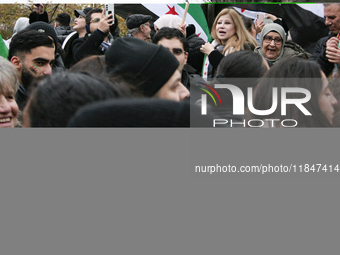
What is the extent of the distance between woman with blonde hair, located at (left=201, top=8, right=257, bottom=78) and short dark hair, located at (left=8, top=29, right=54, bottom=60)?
169cm

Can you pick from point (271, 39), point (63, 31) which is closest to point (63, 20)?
point (63, 31)

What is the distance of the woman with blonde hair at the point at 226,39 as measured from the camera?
13.0ft

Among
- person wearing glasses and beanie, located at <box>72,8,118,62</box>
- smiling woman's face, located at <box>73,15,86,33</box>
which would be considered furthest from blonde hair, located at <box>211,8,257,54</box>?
smiling woman's face, located at <box>73,15,86,33</box>

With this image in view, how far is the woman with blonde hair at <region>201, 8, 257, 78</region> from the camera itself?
3953 mm

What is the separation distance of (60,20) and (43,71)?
10.1ft

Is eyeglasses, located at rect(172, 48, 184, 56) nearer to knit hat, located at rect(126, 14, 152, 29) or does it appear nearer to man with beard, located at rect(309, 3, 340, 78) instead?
knit hat, located at rect(126, 14, 152, 29)

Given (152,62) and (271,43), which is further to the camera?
(271,43)

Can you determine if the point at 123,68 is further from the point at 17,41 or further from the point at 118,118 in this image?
the point at 17,41

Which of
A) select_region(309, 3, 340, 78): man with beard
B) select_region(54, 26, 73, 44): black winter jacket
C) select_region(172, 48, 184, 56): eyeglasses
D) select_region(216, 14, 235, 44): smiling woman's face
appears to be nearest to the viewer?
select_region(172, 48, 184, 56): eyeglasses

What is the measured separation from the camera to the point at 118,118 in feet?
3.49

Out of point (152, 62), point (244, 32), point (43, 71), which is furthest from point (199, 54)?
point (152, 62)

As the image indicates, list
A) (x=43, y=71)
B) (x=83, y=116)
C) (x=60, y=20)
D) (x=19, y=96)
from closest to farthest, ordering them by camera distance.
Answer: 1. (x=83, y=116)
2. (x=19, y=96)
3. (x=43, y=71)
4. (x=60, y=20)

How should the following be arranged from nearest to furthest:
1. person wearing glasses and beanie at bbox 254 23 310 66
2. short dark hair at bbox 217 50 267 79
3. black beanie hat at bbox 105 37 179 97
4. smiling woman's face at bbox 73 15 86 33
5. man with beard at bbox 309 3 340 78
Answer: black beanie hat at bbox 105 37 179 97 → short dark hair at bbox 217 50 267 79 → man with beard at bbox 309 3 340 78 → person wearing glasses and beanie at bbox 254 23 310 66 → smiling woman's face at bbox 73 15 86 33

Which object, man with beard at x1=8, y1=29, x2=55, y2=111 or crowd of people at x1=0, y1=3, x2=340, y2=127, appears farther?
man with beard at x1=8, y1=29, x2=55, y2=111
